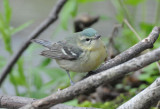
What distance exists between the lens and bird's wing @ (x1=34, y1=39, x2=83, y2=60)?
107 inches

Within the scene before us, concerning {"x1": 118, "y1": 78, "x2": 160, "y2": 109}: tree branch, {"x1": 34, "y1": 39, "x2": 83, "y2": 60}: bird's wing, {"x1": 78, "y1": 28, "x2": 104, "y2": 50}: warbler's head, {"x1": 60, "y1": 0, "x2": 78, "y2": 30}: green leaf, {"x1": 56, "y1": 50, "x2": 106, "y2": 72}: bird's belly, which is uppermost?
{"x1": 60, "y1": 0, "x2": 78, "y2": 30}: green leaf

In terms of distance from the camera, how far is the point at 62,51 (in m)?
2.89

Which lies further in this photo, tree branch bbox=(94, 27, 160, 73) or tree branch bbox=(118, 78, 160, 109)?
tree branch bbox=(94, 27, 160, 73)

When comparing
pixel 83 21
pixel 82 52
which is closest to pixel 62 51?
pixel 82 52

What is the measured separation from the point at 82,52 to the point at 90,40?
111 mm

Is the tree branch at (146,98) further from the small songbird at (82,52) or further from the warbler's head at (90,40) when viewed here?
the warbler's head at (90,40)

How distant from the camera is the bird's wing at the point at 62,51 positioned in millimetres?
2721

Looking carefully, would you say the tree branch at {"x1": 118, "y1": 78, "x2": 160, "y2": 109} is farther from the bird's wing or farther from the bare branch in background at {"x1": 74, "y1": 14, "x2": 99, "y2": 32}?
the bare branch in background at {"x1": 74, "y1": 14, "x2": 99, "y2": 32}

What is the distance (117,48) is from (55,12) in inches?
47.1

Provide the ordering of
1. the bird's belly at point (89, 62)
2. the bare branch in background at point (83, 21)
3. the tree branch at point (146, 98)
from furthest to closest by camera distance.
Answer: the bare branch in background at point (83, 21) < the bird's belly at point (89, 62) < the tree branch at point (146, 98)

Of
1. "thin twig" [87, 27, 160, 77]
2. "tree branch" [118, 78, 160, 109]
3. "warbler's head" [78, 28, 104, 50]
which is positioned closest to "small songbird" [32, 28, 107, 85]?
"warbler's head" [78, 28, 104, 50]

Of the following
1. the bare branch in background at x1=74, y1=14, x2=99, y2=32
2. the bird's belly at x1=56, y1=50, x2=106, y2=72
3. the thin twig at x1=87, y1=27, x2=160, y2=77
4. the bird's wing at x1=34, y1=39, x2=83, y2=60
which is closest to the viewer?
the thin twig at x1=87, y1=27, x2=160, y2=77

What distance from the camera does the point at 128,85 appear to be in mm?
4066

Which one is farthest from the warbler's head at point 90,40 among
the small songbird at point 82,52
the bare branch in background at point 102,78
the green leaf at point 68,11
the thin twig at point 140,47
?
the green leaf at point 68,11
